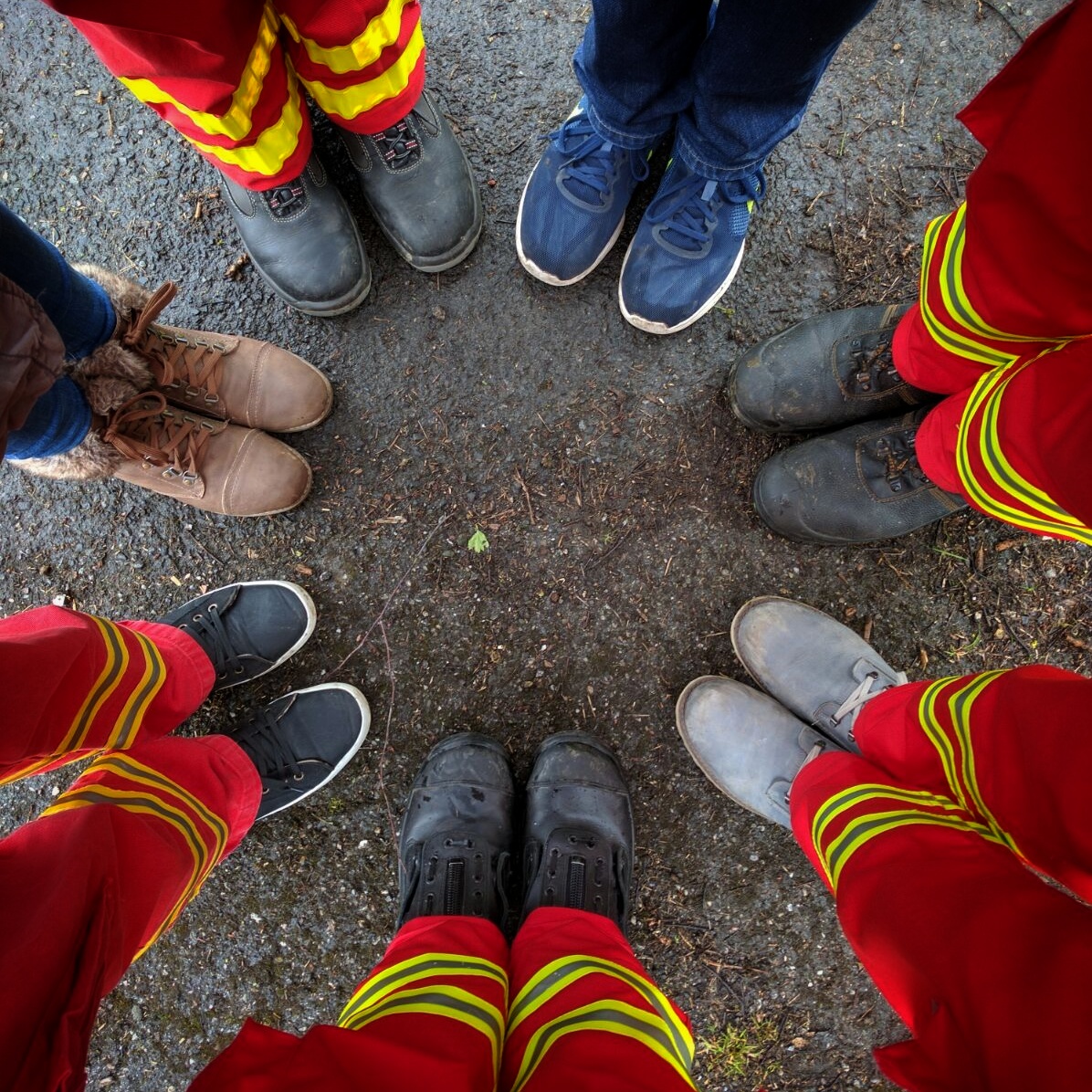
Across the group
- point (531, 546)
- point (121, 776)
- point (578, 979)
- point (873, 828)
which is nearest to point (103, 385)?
point (121, 776)

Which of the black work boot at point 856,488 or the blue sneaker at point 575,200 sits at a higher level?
the blue sneaker at point 575,200

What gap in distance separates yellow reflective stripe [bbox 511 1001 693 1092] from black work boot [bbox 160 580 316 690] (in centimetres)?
113

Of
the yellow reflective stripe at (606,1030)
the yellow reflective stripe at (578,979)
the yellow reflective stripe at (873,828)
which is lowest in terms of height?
the yellow reflective stripe at (578,979)

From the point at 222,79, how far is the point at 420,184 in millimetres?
577

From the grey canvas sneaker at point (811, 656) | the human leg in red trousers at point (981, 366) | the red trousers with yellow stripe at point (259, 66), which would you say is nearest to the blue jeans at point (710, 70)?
the human leg in red trousers at point (981, 366)

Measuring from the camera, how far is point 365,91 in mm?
1512

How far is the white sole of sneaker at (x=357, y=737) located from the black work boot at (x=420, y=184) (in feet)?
3.89

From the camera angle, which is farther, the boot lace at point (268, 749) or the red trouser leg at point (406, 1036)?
the boot lace at point (268, 749)

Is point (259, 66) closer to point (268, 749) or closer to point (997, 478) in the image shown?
point (268, 749)

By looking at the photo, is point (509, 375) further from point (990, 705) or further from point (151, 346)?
point (990, 705)

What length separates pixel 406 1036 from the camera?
39.6 inches

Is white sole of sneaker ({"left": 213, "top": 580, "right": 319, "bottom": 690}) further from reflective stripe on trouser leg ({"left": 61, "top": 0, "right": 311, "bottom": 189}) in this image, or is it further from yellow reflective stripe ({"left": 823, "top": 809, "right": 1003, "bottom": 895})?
yellow reflective stripe ({"left": 823, "top": 809, "right": 1003, "bottom": 895})

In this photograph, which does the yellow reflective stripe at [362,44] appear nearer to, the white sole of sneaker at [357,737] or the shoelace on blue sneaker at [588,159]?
the shoelace on blue sneaker at [588,159]

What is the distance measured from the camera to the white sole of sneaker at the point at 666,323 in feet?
5.87
